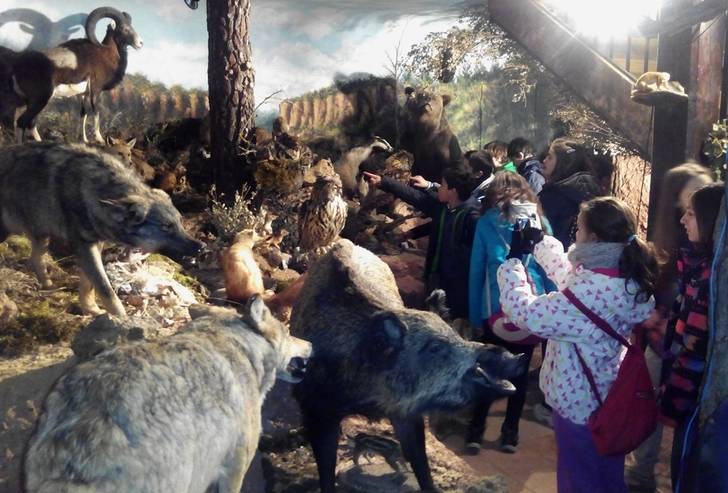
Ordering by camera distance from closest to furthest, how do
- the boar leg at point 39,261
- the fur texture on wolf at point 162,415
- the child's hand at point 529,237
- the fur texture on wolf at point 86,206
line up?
the fur texture on wolf at point 162,415 → the child's hand at point 529,237 → the fur texture on wolf at point 86,206 → the boar leg at point 39,261

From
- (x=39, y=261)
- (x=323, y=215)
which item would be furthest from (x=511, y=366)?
(x=323, y=215)

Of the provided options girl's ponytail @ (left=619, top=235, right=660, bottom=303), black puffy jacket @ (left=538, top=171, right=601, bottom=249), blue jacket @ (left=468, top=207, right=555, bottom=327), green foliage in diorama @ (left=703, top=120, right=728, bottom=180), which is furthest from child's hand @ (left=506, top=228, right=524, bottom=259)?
green foliage in diorama @ (left=703, top=120, right=728, bottom=180)

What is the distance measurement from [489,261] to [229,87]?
5.22 metres

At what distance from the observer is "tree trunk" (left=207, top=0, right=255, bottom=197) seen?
863 cm

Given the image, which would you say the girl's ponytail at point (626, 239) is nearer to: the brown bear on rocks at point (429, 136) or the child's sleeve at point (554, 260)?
the child's sleeve at point (554, 260)

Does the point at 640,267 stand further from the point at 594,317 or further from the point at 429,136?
the point at 429,136

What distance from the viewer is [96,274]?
461 centimetres

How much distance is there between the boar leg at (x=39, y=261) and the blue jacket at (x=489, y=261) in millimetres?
3018

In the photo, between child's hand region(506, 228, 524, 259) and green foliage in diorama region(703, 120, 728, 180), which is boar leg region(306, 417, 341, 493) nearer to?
child's hand region(506, 228, 524, 259)

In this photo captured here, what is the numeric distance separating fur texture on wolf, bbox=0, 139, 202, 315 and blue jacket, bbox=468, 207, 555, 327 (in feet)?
6.08

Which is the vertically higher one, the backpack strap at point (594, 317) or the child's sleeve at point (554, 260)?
the child's sleeve at point (554, 260)

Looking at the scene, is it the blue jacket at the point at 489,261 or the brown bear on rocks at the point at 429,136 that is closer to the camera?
the blue jacket at the point at 489,261

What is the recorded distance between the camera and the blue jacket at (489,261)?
15.4 ft

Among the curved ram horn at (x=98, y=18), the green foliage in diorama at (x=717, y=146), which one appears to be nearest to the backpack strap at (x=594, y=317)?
the green foliage in diorama at (x=717, y=146)
